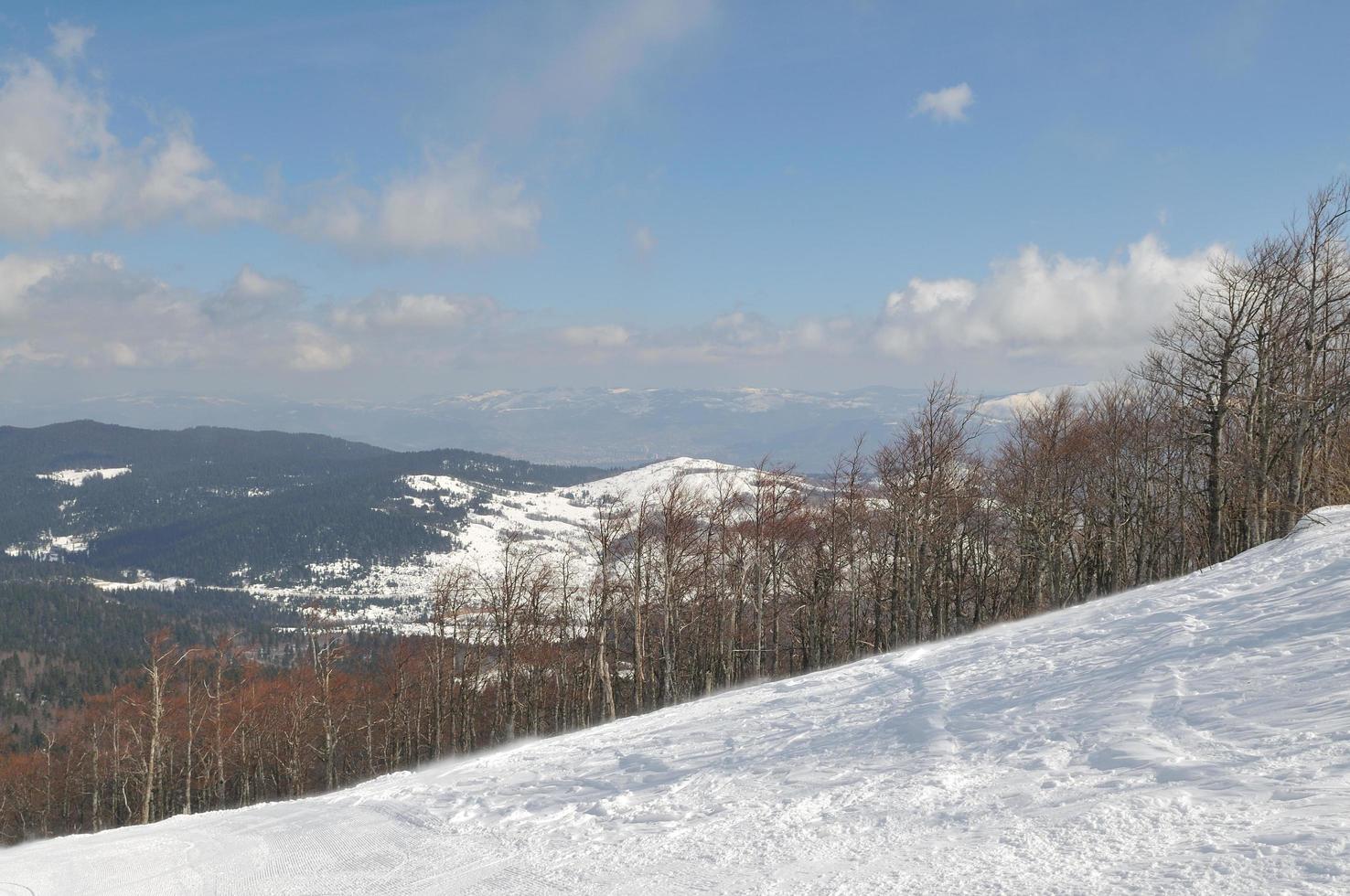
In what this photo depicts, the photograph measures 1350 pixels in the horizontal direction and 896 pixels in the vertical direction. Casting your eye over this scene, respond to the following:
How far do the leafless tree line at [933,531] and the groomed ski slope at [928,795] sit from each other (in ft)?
44.4

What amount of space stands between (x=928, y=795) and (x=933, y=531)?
24.8 m

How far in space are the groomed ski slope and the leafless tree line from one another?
1355 cm

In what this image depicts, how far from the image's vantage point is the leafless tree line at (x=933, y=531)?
22.8 meters

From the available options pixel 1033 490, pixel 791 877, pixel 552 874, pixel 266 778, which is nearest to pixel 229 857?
pixel 552 874

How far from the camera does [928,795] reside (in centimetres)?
686

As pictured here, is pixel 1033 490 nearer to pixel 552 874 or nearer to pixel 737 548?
pixel 737 548

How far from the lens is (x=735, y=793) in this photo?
794cm

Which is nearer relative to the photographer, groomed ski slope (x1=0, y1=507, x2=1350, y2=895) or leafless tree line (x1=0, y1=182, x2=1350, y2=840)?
groomed ski slope (x1=0, y1=507, x2=1350, y2=895)

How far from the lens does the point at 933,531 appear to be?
30.2m

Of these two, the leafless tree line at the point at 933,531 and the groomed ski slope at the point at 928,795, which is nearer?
the groomed ski slope at the point at 928,795

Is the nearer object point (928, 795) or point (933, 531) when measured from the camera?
point (928, 795)

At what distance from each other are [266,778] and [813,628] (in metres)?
57.3

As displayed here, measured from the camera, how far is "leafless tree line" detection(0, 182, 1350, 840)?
22.8 metres

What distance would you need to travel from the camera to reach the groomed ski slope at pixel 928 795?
17.5 feet
